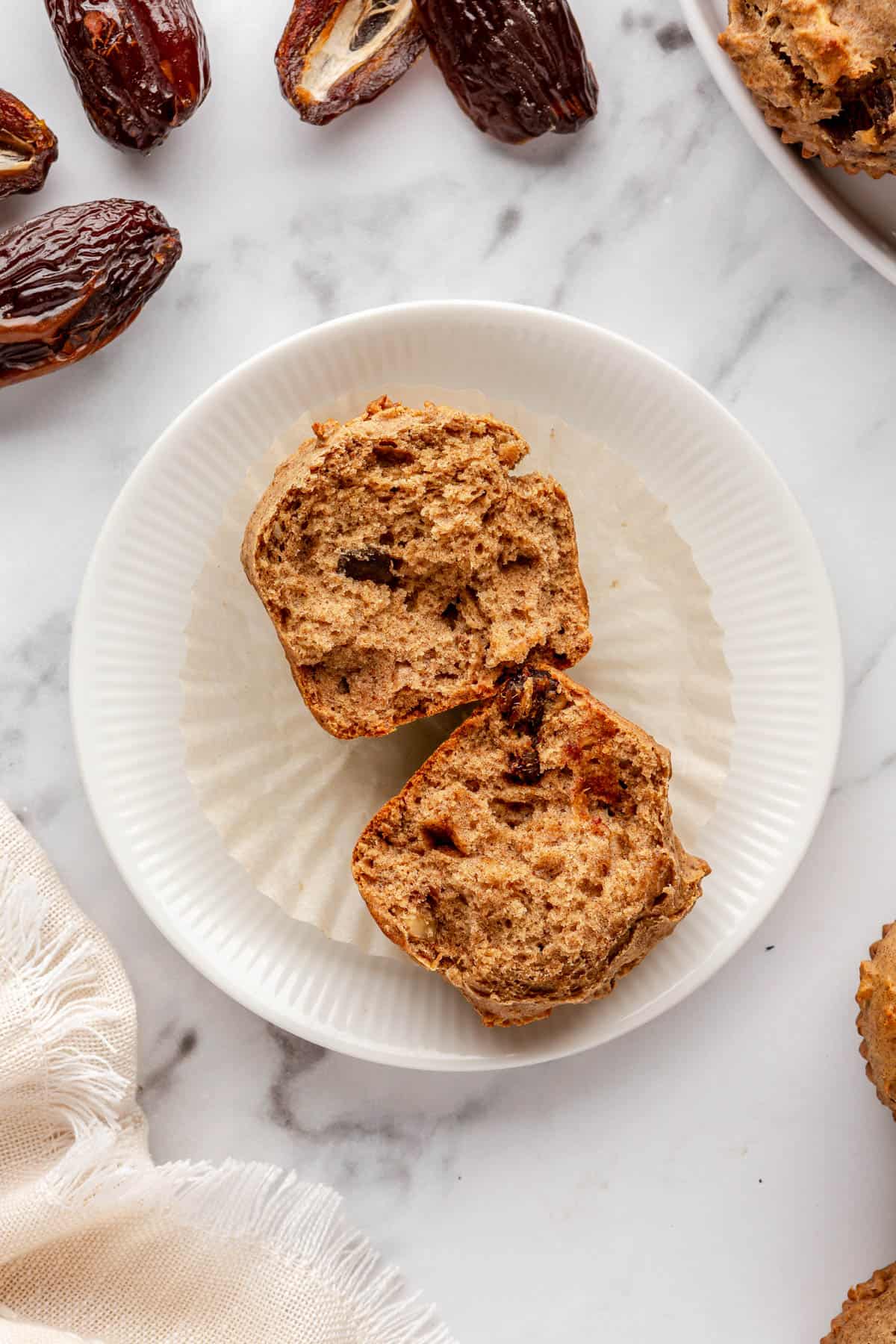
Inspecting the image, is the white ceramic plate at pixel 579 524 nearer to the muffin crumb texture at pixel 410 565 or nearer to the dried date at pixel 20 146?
the muffin crumb texture at pixel 410 565

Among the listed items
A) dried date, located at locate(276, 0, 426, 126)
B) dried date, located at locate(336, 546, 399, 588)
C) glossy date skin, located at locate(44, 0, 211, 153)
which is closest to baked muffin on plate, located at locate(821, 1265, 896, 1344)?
dried date, located at locate(336, 546, 399, 588)

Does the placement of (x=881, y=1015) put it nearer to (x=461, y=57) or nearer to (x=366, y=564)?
(x=366, y=564)

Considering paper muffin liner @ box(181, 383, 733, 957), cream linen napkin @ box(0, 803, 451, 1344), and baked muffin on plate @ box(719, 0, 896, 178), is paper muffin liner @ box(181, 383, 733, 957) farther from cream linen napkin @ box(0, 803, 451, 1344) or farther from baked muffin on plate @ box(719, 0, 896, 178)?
baked muffin on plate @ box(719, 0, 896, 178)

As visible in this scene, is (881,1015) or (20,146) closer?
(881,1015)

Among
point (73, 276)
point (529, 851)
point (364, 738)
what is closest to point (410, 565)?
point (364, 738)

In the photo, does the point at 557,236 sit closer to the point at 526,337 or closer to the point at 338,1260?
the point at 526,337
